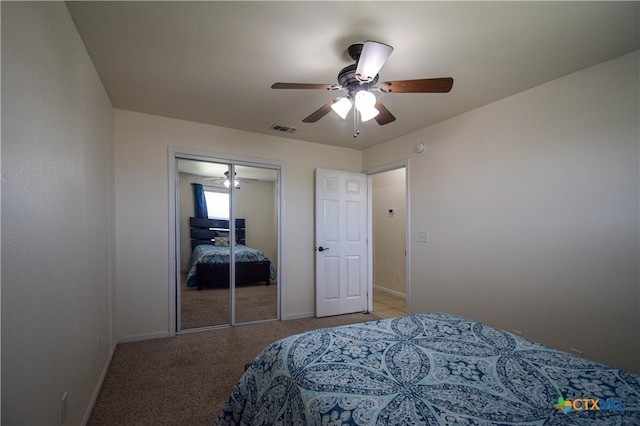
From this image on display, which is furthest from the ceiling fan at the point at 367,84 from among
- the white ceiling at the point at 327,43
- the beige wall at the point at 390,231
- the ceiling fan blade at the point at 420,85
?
the beige wall at the point at 390,231

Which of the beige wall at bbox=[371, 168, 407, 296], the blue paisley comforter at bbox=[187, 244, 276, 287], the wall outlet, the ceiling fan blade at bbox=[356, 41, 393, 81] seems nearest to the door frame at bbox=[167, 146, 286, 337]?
the blue paisley comforter at bbox=[187, 244, 276, 287]

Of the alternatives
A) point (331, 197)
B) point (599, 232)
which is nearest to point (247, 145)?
point (331, 197)

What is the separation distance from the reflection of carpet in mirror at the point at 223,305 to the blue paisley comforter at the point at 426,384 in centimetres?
207

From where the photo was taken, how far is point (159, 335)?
311 centimetres

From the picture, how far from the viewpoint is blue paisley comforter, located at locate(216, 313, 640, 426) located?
0.97 meters

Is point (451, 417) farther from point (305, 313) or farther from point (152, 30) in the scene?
point (305, 313)

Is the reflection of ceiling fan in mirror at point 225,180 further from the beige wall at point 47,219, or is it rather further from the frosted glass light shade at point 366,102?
the frosted glass light shade at point 366,102

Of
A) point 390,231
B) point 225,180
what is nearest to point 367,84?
point 225,180

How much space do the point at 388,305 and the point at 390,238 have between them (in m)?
1.35

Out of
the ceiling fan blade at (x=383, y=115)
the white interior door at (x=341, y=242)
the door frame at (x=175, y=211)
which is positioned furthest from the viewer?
the white interior door at (x=341, y=242)

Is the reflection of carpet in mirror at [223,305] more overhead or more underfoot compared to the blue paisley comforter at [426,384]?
more underfoot

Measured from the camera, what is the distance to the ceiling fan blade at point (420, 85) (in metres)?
1.68

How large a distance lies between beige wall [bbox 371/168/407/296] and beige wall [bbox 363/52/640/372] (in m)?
1.91

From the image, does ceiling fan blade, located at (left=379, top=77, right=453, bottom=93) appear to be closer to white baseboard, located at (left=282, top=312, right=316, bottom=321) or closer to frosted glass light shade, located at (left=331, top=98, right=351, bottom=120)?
frosted glass light shade, located at (left=331, top=98, right=351, bottom=120)
